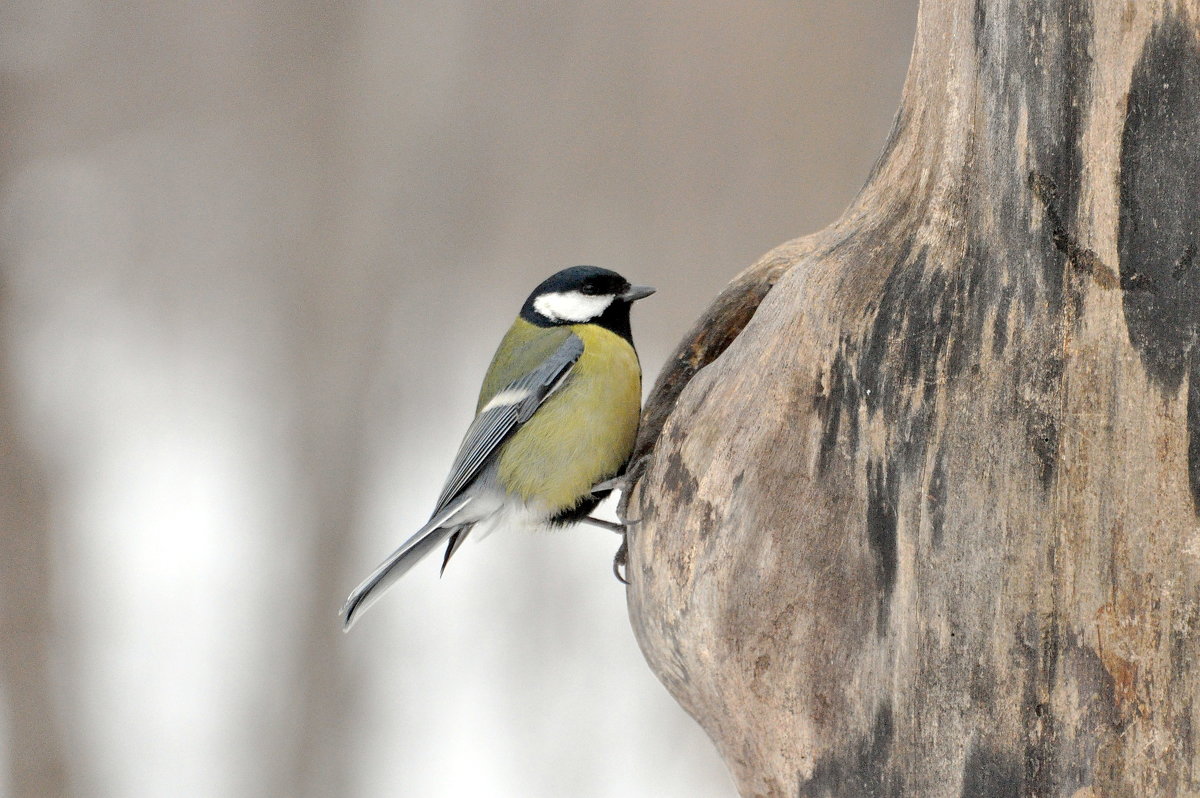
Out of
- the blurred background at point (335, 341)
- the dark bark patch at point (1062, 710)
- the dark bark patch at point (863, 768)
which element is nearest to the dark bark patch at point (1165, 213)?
the dark bark patch at point (1062, 710)

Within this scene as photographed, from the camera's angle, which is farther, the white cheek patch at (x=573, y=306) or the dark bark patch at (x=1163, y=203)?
the white cheek patch at (x=573, y=306)

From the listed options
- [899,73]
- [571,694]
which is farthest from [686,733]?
[899,73]

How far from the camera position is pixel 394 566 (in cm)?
129

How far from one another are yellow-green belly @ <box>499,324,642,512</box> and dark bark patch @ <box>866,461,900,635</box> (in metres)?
0.45

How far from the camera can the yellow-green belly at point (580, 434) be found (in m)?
1.29

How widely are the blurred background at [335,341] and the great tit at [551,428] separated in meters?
0.65

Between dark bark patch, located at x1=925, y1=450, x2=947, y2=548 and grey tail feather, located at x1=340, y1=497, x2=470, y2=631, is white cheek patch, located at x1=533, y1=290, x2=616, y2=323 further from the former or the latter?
dark bark patch, located at x1=925, y1=450, x2=947, y2=548

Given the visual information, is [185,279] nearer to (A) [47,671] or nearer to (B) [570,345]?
(A) [47,671]

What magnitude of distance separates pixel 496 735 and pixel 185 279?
1.08 metres

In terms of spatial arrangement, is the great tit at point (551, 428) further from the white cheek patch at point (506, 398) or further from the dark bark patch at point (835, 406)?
the dark bark patch at point (835, 406)

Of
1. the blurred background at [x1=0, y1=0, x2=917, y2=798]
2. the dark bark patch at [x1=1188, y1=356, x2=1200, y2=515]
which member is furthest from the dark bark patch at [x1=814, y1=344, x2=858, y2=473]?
the blurred background at [x1=0, y1=0, x2=917, y2=798]

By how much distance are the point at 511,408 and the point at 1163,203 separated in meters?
0.80

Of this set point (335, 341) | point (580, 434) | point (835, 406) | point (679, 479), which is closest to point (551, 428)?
point (580, 434)

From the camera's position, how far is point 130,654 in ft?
6.61
